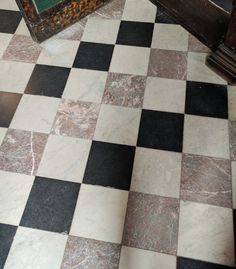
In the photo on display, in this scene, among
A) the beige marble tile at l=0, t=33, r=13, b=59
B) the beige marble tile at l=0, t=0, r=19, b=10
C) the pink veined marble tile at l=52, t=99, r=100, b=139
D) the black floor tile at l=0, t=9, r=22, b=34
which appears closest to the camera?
the pink veined marble tile at l=52, t=99, r=100, b=139

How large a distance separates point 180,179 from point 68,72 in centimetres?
99

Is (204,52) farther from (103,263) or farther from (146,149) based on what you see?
(103,263)

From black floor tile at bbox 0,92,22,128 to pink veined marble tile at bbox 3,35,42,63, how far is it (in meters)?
0.30

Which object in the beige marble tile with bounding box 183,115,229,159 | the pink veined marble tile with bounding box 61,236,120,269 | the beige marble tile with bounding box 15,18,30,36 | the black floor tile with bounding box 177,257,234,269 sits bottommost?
the pink veined marble tile with bounding box 61,236,120,269

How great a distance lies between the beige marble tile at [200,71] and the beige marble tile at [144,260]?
1054mm

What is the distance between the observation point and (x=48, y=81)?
1.80m

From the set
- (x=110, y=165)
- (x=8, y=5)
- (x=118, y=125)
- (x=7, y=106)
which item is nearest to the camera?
(x=110, y=165)

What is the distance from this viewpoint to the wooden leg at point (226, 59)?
1625 mm

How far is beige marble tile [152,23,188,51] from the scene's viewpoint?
6.27 feet

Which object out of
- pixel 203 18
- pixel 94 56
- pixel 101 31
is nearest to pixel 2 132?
pixel 94 56

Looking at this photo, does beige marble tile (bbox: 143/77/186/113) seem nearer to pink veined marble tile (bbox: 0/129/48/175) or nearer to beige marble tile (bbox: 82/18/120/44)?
beige marble tile (bbox: 82/18/120/44)

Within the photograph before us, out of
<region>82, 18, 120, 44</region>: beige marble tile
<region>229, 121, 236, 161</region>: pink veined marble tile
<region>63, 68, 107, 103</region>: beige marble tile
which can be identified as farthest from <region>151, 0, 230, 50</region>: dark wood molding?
<region>63, 68, 107, 103</region>: beige marble tile

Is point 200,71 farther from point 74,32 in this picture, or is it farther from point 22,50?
point 22,50

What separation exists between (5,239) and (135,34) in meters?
1.52
